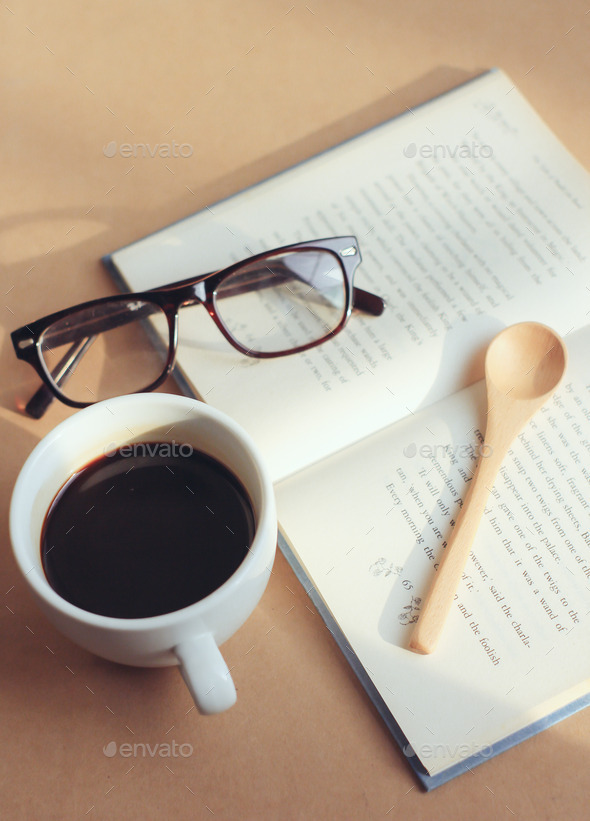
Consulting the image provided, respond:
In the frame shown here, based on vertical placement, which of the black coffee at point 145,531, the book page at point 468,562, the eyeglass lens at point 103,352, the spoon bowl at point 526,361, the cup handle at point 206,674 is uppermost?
the eyeglass lens at point 103,352

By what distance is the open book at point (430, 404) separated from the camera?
456mm

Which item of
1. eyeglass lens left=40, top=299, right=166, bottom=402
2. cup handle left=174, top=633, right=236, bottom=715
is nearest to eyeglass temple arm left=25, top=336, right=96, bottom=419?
eyeglass lens left=40, top=299, right=166, bottom=402

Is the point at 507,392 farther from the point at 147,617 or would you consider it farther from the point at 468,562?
the point at 147,617

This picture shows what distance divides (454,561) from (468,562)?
2cm

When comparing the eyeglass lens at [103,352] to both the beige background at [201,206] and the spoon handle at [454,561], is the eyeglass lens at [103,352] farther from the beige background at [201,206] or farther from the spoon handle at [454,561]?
the spoon handle at [454,561]

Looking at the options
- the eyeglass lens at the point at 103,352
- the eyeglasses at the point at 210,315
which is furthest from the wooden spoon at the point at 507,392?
the eyeglass lens at the point at 103,352

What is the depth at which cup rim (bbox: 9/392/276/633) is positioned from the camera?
36cm

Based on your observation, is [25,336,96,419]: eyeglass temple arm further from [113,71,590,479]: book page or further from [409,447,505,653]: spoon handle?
[409,447,505,653]: spoon handle

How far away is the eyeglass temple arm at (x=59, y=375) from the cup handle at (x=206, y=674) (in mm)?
253

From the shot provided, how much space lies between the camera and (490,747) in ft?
1.45

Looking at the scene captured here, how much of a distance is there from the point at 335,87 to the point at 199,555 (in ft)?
1.60

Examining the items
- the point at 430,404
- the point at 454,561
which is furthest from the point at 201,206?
the point at 454,561

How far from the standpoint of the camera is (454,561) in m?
0.47

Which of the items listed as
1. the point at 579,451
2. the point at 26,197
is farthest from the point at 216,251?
the point at 579,451
